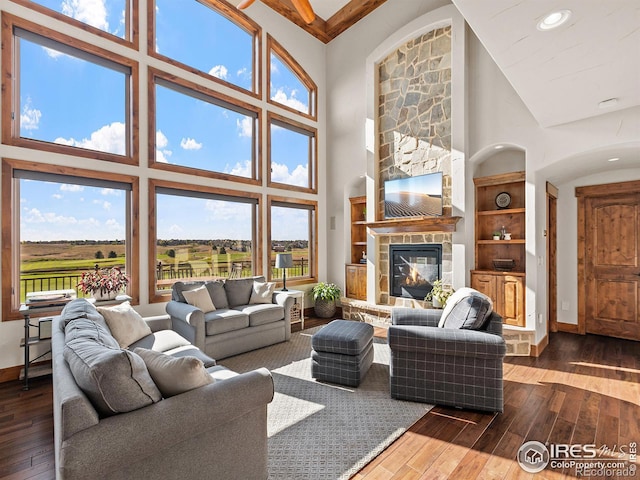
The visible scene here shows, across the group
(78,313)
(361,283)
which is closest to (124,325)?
(78,313)

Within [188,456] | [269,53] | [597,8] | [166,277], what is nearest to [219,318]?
[166,277]

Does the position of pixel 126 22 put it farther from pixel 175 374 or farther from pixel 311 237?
pixel 175 374

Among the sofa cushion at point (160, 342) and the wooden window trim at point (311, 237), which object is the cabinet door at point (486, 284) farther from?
the sofa cushion at point (160, 342)

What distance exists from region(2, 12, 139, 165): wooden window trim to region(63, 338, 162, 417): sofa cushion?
3304 mm

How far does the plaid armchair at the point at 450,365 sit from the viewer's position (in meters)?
2.63

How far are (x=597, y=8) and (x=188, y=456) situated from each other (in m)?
3.27

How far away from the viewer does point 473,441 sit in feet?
7.63

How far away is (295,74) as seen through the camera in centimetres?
661

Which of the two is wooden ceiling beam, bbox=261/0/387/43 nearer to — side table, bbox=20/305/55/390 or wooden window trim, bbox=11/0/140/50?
wooden window trim, bbox=11/0/140/50

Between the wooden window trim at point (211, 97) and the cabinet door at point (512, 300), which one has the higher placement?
the wooden window trim at point (211, 97)

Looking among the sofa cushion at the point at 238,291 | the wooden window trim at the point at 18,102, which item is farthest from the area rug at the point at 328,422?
the wooden window trim at the point at 18,102

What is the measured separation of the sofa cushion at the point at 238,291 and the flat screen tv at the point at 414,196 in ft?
8.50

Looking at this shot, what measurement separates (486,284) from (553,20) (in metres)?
3.37

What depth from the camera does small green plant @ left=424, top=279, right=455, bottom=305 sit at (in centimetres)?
473
